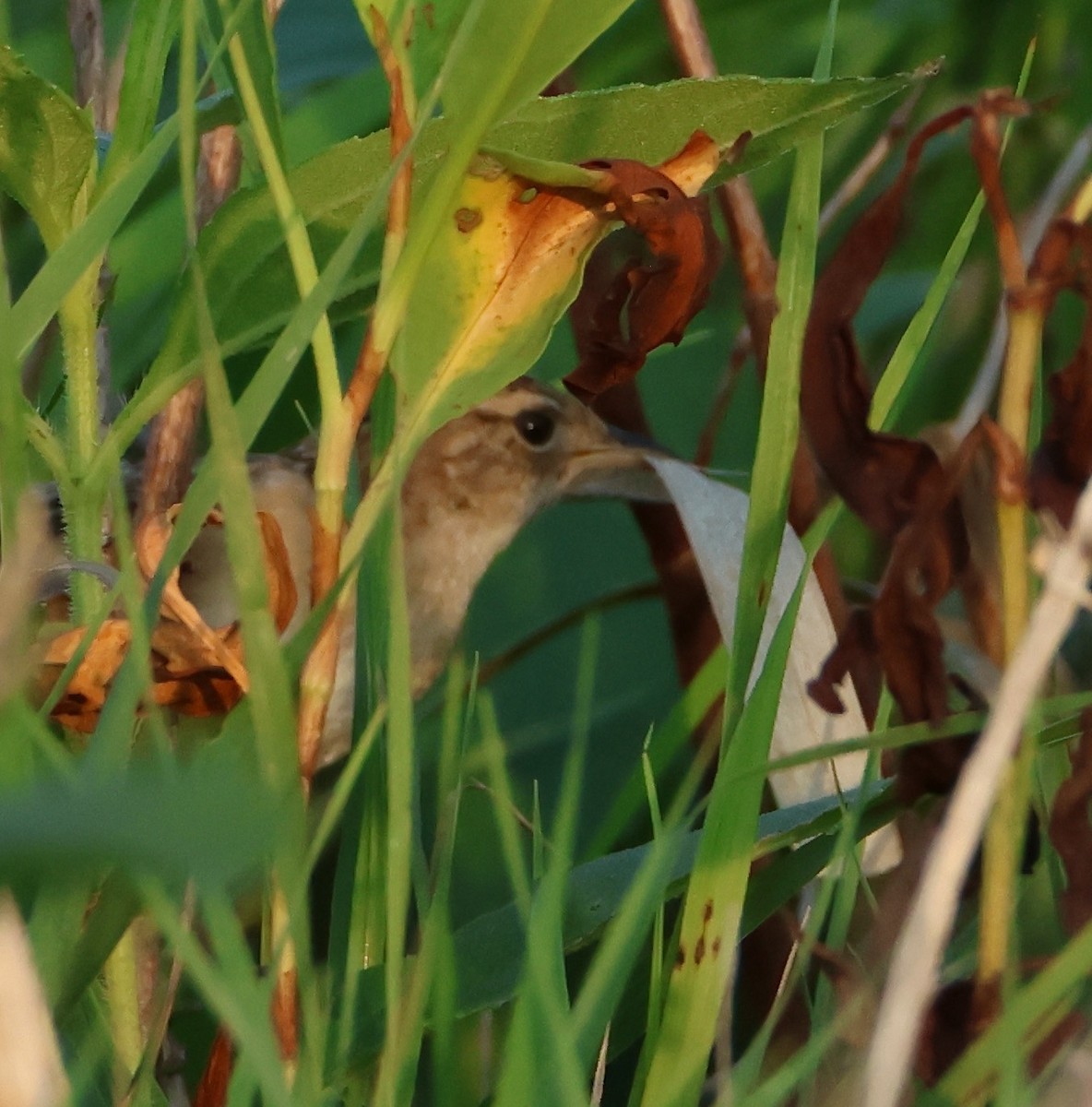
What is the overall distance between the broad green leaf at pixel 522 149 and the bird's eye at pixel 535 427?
2.79 ft

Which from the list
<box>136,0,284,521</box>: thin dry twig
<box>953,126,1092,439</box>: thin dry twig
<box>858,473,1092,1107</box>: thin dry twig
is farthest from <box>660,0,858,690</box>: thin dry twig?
<box>858,473,1092,1107</box>: thin dry twig

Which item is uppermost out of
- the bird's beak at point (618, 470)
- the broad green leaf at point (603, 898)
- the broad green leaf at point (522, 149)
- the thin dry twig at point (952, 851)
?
the broad green leaf at point (522, 149)

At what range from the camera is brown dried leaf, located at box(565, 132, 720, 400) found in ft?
1.99

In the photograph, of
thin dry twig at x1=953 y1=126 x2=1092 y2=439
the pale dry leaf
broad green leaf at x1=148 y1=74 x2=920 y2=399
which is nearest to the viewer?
broad green leaf at x1=148 y1=74 x2=920 y2=399

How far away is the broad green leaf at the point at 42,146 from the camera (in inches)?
26.1

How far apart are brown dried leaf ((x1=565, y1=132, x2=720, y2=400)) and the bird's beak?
689 millimetres

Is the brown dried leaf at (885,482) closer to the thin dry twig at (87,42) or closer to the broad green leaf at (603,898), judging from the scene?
the broad green leaf at (603,898)

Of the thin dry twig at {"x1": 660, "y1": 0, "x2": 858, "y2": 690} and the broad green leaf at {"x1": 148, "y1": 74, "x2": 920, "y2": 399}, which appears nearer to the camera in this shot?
the broad green leaf at {"x1": 148, "y1": 74, "x2": 920, "y2": 399}

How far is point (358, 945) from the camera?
692 millimetres

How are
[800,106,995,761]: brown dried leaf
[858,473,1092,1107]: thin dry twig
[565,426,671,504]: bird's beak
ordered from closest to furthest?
[858,473,1092,1107]: thin dry twig, [800,106,995,761]: brown dried leaf, [565,426,671,504]: bird's beak

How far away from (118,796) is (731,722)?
405 mm

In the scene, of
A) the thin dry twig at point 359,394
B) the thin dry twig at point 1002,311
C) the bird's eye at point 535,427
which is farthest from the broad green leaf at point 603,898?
the bird's eye at point 535,427

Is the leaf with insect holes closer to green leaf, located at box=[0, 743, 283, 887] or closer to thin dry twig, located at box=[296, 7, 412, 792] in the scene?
thin dry twig, located at box=[296, 7, 412, 792]

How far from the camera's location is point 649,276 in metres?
0.66
